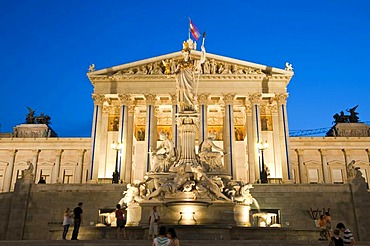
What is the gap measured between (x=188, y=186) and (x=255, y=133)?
82.3 feet

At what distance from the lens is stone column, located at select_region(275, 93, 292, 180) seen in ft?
136

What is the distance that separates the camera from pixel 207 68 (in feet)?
148

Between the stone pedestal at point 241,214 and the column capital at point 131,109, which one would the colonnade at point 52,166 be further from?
the stone pedestal at point 241,214

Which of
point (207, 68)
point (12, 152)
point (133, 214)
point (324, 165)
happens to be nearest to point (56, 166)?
point (12, 152)

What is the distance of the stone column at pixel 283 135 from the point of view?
41.3m

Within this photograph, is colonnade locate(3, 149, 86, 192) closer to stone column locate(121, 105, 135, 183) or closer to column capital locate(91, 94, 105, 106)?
column capital locate(91, 94, 105, 106)

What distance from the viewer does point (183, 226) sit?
53.1ft

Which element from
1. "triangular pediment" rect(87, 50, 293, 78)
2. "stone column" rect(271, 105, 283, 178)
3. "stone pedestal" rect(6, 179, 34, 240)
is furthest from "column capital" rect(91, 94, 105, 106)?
"stone column" rect(271, 105, 283, 178)

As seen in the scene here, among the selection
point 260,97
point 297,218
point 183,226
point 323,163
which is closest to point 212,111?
point 260,97

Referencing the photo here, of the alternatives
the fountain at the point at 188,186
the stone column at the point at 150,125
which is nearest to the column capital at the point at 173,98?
the stone column at the point at 150,125

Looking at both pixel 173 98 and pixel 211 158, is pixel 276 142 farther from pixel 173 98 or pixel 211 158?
pixel 211 158

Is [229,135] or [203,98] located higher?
[203,98]

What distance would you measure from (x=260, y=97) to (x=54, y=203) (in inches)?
992

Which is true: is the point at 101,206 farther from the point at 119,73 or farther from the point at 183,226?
the point at 119,73
